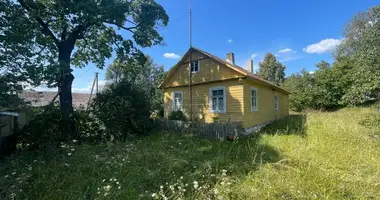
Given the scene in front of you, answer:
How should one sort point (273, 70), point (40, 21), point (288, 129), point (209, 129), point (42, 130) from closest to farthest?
1. point (42, 130)
2. point (40, 21)
3. point (209, 129)
4. point (288, 129)
5. point (273, 70)

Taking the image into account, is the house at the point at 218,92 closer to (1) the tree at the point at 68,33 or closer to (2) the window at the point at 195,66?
(2) the window at the point at 195,66

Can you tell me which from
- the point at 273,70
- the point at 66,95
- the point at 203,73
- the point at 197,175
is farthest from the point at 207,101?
the point at 273,70

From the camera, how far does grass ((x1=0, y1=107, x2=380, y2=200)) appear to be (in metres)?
3.39

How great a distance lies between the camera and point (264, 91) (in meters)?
12.5

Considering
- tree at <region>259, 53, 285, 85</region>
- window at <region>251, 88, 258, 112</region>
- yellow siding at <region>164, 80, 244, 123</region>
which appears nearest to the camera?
yellow siding at <region>164, 80, 244, 123</region>

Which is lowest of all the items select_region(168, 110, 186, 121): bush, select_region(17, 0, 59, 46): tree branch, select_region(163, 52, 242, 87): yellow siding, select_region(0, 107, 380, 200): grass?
select_region(0, 107, 380, 200): grass

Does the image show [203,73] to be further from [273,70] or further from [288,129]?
[273,70]

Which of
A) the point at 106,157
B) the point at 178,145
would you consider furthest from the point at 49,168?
the point at 178,145

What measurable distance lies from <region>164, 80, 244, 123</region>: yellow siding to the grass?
151 inches

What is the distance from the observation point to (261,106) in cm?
1183

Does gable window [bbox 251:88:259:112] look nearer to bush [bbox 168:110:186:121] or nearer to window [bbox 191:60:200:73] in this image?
window [bbox 191:60:200:73]

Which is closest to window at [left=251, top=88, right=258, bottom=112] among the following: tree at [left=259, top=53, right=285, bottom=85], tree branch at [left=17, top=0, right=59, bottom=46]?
tree branch at [left=17, top=0, right=59, bottom=46]

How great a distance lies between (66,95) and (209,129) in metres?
6.78

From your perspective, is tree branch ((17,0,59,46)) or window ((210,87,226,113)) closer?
tree branch ((17,0,59,46))
